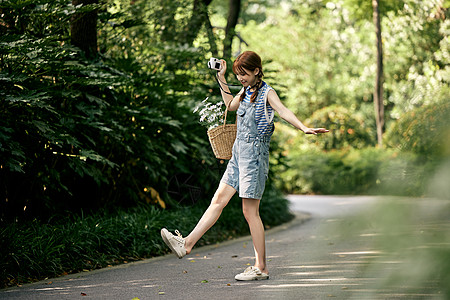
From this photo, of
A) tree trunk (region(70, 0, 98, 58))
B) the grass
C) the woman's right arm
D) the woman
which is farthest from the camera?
tree trunk (region(70, 0, 98, 58))

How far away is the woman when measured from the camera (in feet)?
16.7

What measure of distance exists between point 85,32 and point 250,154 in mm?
3741

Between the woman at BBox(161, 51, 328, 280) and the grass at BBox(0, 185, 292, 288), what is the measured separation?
1.44 metres

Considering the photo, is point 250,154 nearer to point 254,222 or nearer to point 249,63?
point 254,222

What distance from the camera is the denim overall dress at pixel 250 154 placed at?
5.10 m

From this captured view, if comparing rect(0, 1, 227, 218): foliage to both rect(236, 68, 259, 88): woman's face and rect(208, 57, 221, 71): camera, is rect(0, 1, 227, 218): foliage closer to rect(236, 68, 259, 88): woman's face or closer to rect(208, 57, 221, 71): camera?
rect(208, 57, 221, 71): camera

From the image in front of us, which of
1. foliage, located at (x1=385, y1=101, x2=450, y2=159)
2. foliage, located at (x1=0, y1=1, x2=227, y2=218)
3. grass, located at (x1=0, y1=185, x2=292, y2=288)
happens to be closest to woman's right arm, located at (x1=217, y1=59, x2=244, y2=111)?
foliage, located at (x1=0, y1=1, x2=227, y2=218)

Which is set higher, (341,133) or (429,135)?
(429,135)

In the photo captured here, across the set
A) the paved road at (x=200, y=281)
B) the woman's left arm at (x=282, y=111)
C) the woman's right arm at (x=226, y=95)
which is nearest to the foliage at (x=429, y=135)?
the paved road at (x=200, y=281)

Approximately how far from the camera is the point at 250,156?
5.11 m

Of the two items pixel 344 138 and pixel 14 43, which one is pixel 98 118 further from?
pixel 344 138

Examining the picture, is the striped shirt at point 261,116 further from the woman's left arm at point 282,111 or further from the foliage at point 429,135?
the foliage at point 429,135

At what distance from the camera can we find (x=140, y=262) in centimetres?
666

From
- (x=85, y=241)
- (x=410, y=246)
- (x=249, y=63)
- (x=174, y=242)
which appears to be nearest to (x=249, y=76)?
(x=249, y=63)
